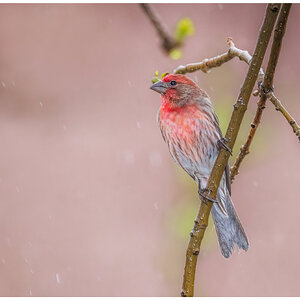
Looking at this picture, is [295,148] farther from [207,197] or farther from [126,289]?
[207,197]

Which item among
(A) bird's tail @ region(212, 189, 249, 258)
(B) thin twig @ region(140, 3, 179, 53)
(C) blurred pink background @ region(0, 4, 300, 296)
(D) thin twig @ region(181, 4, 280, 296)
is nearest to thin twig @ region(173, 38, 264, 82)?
(D) thin twig @ region(181, 4, 280, 296)

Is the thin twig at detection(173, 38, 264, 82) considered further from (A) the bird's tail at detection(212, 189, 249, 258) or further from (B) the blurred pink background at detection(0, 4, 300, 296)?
(B) the blurred pink background at detection(0, 4, 300, 296)

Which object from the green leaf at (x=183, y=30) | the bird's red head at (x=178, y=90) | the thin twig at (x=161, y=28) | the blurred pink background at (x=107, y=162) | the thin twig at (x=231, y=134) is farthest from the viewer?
the blurred pink background at (x=107, y=162)

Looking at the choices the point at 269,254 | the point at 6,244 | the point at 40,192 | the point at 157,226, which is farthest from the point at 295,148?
the point at 6,244

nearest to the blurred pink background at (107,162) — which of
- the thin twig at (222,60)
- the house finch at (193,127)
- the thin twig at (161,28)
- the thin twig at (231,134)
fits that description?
the house finch at (193,127)

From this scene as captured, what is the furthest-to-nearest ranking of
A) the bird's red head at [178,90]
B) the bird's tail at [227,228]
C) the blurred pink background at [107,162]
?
the blurred pink background at [107,162] < the bird's red head at [178,90] < the bird's tail at [227,228]

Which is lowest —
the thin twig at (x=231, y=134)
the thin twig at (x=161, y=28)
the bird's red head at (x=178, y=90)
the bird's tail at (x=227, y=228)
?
the bird's tail at (x=227, y=228)

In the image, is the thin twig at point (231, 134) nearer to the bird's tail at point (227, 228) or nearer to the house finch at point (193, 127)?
the bird's tail at point (227, 228)

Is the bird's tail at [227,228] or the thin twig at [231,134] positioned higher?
the thin twig at [231,134]

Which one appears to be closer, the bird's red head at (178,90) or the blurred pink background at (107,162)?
the bird's red head at (178,90)
